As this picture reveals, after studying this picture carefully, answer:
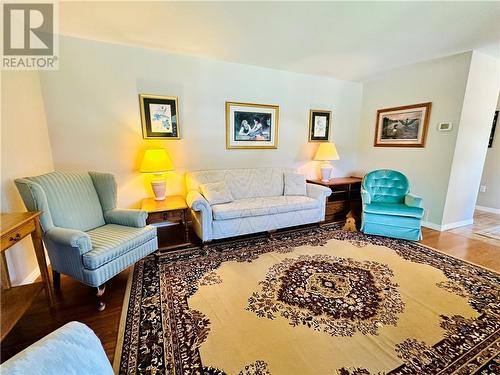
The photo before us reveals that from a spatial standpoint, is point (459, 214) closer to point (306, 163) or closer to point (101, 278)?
point (306, 163)

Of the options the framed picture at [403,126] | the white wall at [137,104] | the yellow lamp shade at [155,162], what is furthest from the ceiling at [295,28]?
the yellow lamp shade at [155,162]

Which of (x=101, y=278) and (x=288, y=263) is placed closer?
(x=101, y=278)

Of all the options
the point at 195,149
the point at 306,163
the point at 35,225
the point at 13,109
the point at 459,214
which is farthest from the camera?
the point at 306,163

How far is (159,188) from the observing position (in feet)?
9.45

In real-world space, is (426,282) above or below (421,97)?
below

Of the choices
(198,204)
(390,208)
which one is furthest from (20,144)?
(390,208)

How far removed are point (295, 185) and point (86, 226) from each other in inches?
105

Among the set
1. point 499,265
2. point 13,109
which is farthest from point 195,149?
point 499,265

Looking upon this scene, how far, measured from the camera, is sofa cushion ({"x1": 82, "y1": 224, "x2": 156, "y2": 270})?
1.69 metres

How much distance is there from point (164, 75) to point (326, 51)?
81.5 inches

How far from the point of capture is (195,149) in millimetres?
3281

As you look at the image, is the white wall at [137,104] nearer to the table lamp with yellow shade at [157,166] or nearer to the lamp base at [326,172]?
the table lamp with yellow shade at [157,166]

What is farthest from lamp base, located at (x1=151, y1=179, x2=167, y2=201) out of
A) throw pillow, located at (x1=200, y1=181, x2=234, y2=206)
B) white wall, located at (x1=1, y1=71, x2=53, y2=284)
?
white wall, located at (x1=1, y1=71, x2=53, y2=284)

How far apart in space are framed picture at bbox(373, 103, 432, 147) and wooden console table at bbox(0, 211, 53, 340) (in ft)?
15.1
